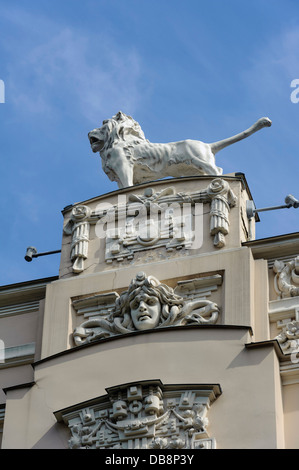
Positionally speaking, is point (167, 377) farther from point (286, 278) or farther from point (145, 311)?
point (286, 278)

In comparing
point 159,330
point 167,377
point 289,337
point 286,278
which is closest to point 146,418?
point 167,377

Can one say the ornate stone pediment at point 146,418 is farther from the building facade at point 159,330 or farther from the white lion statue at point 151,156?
the white lion statue at point 151,156

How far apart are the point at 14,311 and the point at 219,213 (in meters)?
3.03

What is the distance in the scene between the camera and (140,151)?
19562mm

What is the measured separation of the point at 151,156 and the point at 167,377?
4187 mm

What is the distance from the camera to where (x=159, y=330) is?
1675cm

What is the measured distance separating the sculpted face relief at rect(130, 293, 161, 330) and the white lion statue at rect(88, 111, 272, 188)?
2533 millimetres

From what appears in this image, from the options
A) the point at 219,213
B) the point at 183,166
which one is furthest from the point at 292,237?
the point at 183,166

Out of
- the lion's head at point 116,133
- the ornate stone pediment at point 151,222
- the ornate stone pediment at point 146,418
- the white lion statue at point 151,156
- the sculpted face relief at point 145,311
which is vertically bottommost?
the ornate stone pediment at point 146,418

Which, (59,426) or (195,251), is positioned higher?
(195,251)

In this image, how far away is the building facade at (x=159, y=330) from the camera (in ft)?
52.2

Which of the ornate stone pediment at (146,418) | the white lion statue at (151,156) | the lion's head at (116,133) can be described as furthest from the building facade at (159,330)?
the lion's head at (116,133)
